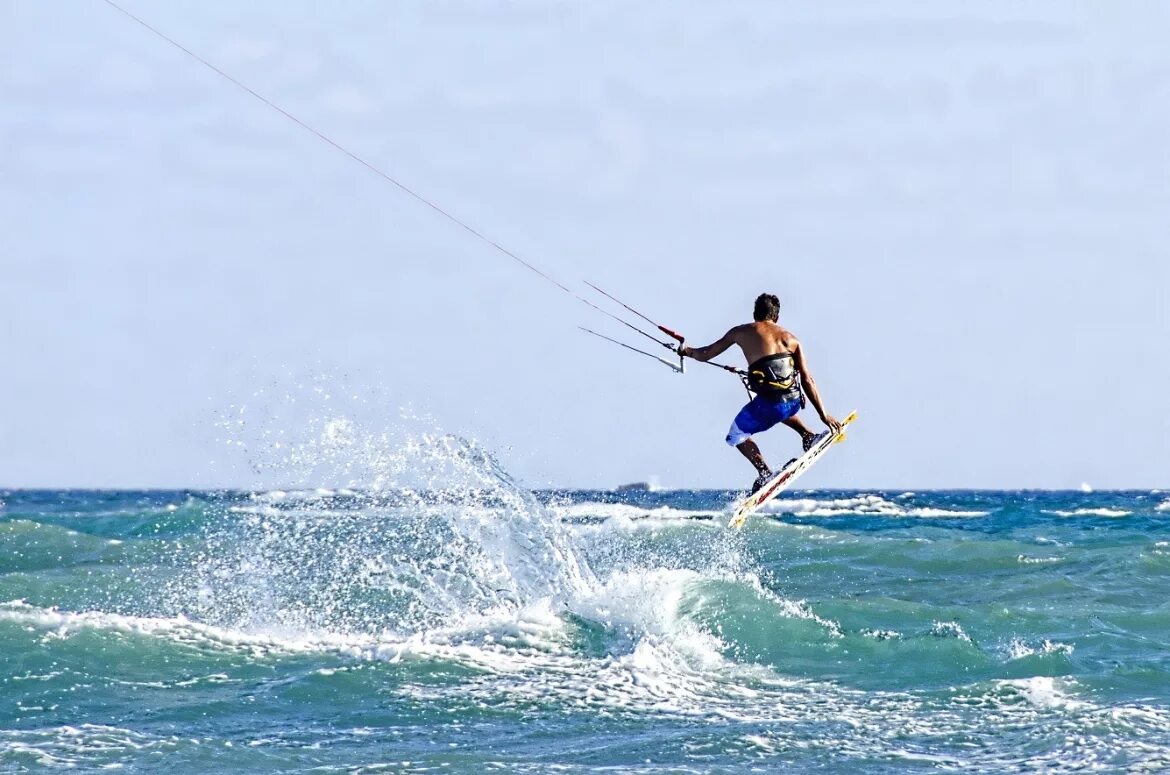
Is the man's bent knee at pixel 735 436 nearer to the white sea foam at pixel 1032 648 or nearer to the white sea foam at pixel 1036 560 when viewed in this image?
the white sea foam at pixel 1032 648

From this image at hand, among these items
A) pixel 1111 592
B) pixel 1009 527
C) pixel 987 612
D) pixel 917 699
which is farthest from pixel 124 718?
pixel 1009 527

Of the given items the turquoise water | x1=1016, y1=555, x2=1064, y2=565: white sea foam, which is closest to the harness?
the turquoise water

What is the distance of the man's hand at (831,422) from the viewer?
12656mm

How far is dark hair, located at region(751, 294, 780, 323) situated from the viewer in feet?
40.2

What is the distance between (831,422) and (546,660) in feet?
12.4

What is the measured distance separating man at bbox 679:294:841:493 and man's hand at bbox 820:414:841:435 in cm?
1

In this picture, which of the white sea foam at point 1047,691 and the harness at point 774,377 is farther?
the harness at point 774,377

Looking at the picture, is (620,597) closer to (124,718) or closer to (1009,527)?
(124,718)

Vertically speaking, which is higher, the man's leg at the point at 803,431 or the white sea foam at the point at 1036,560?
the man's leg at the point at 803,431

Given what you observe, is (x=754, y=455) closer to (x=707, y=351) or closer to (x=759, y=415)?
(x=759, y=415)

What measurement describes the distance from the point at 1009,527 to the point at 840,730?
26622mm

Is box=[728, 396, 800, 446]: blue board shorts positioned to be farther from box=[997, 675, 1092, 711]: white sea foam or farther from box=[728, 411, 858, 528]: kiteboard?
box=[997, 675, 1092, 711]: white sea foam

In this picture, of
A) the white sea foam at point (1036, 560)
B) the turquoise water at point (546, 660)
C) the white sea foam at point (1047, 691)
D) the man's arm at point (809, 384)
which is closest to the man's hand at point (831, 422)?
the man's arm at point (809, 384)

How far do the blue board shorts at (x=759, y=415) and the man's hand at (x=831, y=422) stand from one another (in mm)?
276
